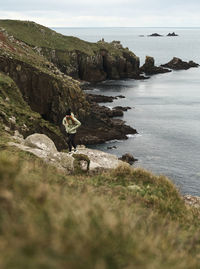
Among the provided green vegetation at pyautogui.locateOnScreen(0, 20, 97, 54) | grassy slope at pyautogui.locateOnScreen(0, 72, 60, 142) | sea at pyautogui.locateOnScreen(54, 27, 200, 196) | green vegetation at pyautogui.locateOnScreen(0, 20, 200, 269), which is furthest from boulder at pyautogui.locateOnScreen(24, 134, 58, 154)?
green vegetation at pyautogui.locateOnScreen(0, 20, 97, 54)

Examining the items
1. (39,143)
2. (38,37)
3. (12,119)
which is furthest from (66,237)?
(38,37)

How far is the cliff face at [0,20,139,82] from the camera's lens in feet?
370

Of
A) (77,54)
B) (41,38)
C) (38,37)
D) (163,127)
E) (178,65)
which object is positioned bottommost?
(163,127)

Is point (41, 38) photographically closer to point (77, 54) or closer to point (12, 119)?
point (77, 54)

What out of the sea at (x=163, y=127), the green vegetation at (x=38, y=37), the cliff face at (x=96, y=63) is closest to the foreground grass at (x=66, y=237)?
the sea at (x=163, y=127)

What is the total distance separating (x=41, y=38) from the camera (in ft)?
383

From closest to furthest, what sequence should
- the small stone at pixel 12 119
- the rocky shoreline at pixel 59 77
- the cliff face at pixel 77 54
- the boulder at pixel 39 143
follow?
1. the boulder at pixel 39 143
2. the small stone at pixel 12 119
3. the rocky shoreline at pixel 59 77
4. the cliff face at pixel 77 54


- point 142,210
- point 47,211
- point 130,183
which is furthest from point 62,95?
point 47,211

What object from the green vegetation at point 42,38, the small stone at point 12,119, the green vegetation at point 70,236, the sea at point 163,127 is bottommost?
the sea at point 163,127

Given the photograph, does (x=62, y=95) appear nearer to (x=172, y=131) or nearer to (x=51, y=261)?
(x=172, y=131)

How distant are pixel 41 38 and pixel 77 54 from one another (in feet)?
47.1

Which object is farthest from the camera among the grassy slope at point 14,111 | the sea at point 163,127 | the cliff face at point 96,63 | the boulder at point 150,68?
the boulder at point 150,68

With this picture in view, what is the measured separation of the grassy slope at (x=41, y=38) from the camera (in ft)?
362

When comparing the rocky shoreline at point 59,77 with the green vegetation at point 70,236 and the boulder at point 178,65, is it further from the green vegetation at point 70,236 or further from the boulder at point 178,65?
the boulder at point 178,65
